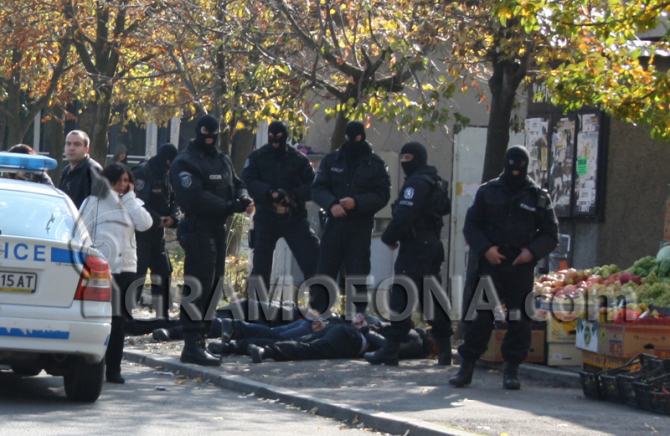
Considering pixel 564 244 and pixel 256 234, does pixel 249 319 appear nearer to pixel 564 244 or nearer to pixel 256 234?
pixel 256 234

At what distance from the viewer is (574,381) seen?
9.19 m

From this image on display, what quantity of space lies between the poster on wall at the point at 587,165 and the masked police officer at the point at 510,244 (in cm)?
491

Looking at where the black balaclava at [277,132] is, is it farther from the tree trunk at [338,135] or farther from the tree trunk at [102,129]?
the tree trunk at [102,129]

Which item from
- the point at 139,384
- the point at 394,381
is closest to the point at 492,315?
the point at 394,381

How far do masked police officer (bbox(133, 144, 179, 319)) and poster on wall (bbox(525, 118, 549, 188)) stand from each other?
5.04 meters

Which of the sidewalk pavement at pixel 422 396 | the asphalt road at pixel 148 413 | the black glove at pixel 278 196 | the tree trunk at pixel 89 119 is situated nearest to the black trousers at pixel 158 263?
the sidewalk pavement at pixel 422 396

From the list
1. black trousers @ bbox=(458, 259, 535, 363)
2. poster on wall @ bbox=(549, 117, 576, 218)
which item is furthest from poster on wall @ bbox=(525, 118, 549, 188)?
black trousers @ bbox=(458, 259, 535, 363)

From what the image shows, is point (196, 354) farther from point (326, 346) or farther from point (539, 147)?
point (539, 147)

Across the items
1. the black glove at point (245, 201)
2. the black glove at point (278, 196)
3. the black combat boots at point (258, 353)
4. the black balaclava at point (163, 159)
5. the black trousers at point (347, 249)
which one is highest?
the black balaclava at point (163, 159)

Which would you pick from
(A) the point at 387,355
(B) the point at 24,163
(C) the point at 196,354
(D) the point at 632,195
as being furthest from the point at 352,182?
(D) the point at 632,195

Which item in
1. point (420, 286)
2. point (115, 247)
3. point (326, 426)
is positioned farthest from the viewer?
point (420, 286)

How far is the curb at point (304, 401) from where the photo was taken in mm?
6973

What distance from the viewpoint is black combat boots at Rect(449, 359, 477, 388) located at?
873 cm

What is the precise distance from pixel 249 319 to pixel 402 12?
4.51 metres
